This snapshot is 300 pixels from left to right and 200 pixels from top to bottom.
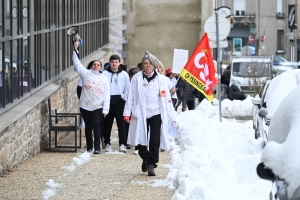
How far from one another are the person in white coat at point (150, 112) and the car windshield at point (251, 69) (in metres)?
20.3

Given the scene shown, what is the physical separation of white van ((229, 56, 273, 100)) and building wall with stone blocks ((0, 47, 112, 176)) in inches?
521

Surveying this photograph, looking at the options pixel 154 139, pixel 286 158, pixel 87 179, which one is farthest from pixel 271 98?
pixel 286 158

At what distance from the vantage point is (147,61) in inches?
473

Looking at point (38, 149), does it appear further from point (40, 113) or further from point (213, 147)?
point (213, 147)

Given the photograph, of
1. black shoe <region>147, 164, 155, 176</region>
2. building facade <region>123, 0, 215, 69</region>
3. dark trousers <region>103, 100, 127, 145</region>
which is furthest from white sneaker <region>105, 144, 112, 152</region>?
building facade <region>123, 0, 215, 69</region>

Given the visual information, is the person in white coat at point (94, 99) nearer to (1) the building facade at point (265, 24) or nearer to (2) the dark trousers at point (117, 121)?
(2) the dark trousers at point (117, 121)

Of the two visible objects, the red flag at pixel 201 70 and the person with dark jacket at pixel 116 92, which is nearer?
the person with dark jacket at pixel 116 92

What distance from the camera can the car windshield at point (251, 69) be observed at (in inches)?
1268

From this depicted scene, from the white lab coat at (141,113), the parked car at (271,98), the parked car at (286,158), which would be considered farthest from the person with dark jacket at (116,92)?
the parked car at (286,158)

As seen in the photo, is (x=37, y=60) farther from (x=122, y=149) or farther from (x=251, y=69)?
(x=251, y=69)

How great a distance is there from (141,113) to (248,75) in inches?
843

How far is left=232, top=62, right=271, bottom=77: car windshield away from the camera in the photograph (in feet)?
106

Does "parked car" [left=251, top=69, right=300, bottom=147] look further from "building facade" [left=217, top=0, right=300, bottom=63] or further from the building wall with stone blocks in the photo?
"building facade" [left=217, top=0, right=300, bottom=63]

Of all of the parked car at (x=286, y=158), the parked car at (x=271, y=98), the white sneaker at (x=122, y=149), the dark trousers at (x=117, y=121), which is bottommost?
the white sneaker at (x=122, y=149)
